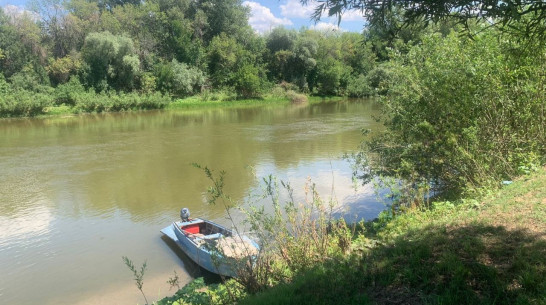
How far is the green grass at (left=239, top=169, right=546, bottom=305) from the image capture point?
133 inches

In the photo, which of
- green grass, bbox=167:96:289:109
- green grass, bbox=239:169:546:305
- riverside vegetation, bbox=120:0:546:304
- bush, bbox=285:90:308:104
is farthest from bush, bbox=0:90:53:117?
green grass, bbox=239:169:546:305

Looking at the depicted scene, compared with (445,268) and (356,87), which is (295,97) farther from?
(445,268)

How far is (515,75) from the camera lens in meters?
8.11

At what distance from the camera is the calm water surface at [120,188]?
28.0ft

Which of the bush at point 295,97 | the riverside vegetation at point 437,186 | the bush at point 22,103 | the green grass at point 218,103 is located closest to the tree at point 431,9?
the riverside vegetation at point 437,186

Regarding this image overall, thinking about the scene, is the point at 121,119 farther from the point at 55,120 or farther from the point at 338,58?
the point at 338,58

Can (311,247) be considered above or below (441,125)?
below

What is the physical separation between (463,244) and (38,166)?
18.1m

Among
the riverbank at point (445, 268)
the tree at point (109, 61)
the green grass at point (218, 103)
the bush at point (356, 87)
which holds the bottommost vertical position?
the riverbank at point (445, 268)

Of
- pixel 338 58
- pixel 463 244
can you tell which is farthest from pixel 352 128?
pixel 338 58

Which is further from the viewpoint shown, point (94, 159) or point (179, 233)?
point (94, 159)

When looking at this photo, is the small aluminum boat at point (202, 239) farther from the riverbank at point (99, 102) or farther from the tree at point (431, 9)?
the riverbank at point (99, 102)

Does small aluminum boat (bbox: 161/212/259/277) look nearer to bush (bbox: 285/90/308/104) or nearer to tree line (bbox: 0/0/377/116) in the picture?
tree line (bbox: 0/0/377/116)

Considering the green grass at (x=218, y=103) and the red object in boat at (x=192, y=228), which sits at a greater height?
the green grass at (x=218, y=103)
